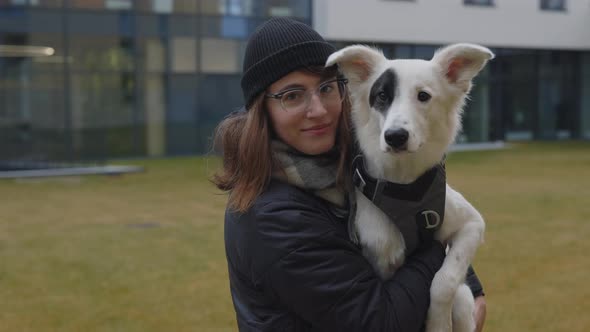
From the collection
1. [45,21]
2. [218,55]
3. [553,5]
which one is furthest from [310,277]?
[553,5]

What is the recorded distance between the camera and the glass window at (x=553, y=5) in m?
27.3

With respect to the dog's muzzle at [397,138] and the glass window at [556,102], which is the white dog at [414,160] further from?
the glass window at [556,102]

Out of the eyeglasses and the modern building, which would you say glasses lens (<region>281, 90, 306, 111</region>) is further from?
the modern building

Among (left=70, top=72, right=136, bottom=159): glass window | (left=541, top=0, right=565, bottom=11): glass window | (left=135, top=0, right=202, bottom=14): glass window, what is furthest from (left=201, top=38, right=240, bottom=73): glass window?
(left=541, top=0, right=565, bottom=11): glass window

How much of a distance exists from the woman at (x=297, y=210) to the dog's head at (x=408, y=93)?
8 centimetres

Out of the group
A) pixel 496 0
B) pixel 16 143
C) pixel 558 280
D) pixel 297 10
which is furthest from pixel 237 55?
pixel 558 280

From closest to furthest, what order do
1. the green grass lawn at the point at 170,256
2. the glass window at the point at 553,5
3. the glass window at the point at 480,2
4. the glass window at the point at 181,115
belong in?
1. the green grass lawn at the point at 170,256
2. the glass window at the point at 181,115
3. the glass window at the point at 480,2
4. the glass window at the point at 553,5

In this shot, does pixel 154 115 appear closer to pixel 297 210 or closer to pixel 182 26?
pixel 182 26

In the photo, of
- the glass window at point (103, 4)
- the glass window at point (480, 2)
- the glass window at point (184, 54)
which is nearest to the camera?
the glass window at point (103, 4)

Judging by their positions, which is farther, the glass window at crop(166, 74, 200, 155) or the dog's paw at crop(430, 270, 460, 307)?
the glass window at crop(166, 74, 200, 155)

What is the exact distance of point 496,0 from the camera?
85.3ft

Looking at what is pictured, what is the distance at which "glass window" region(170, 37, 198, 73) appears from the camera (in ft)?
74.9

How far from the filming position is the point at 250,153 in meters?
2.33

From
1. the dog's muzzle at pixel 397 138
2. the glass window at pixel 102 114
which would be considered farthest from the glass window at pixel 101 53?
the dog's muzzle at pixel 397 138
